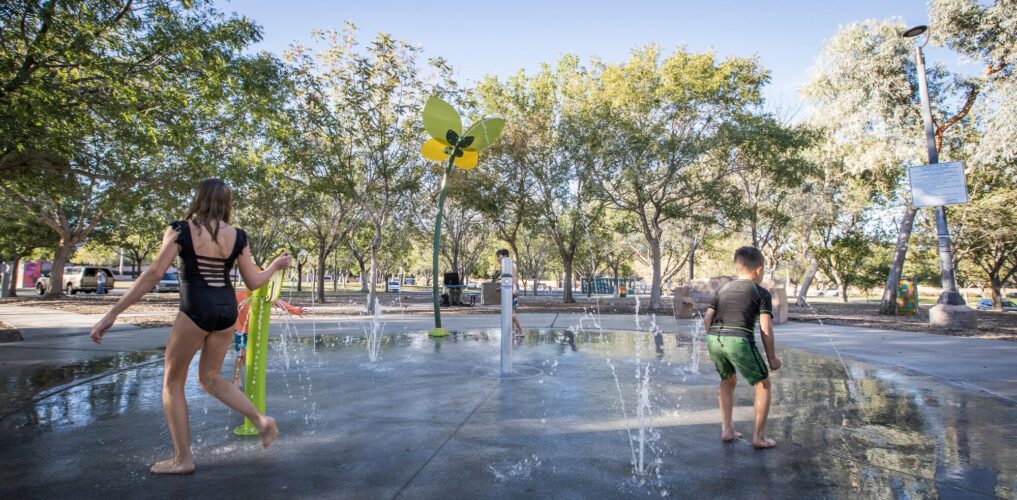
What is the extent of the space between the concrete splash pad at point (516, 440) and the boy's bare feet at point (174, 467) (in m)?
0.08

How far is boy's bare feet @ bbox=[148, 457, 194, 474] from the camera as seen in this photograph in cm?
296

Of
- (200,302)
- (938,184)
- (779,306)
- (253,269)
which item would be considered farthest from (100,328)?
(938,184)

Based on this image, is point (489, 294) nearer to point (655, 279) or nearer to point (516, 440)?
point (655, 279)

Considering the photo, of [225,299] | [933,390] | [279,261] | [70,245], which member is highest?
[70,245]

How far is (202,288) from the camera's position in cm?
288

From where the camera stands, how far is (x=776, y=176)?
18.2 meters

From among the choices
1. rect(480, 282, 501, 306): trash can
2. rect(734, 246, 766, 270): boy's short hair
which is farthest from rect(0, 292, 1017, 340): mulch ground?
rect(734, 246, 766, 270): boy's short hair

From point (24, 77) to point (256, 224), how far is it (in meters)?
22.1

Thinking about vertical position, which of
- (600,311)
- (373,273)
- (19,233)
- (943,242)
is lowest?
(600,311)

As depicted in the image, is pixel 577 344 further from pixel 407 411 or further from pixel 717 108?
pixel 717 108

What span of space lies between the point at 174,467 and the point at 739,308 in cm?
372

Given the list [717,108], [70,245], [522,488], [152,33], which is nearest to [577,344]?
[522,488]

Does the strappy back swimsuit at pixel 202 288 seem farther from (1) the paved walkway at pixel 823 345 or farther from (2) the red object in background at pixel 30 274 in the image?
(2) the red object in background at pixel 30 274

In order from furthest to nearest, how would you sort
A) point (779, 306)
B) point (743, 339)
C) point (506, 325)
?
point (779, 306), point (506, 325), point (743, 339)
